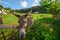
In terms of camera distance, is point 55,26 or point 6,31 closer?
point 55,26

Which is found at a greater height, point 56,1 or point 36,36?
point 56,1

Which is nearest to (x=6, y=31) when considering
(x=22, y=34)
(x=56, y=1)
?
(x=22, y=34)

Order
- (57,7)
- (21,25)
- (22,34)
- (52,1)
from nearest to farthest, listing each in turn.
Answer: (21,25) < (22,34) < (57,7) < (52,1)

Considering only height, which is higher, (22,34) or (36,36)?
(22,34)

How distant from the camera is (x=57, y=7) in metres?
9.88

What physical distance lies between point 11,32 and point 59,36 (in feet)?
4.26

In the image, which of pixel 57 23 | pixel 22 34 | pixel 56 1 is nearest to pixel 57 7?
pixel 56 1

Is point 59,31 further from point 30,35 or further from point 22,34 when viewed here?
point 22,34

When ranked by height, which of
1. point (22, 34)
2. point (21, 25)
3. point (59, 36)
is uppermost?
point (21, 25)

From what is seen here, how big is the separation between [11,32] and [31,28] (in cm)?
66

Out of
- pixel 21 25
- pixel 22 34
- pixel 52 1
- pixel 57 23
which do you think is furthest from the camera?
pixel 52 1

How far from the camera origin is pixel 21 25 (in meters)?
2.51

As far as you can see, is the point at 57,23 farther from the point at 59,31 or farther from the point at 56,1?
the point at 56,1

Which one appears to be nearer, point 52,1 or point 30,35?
point 30,35
